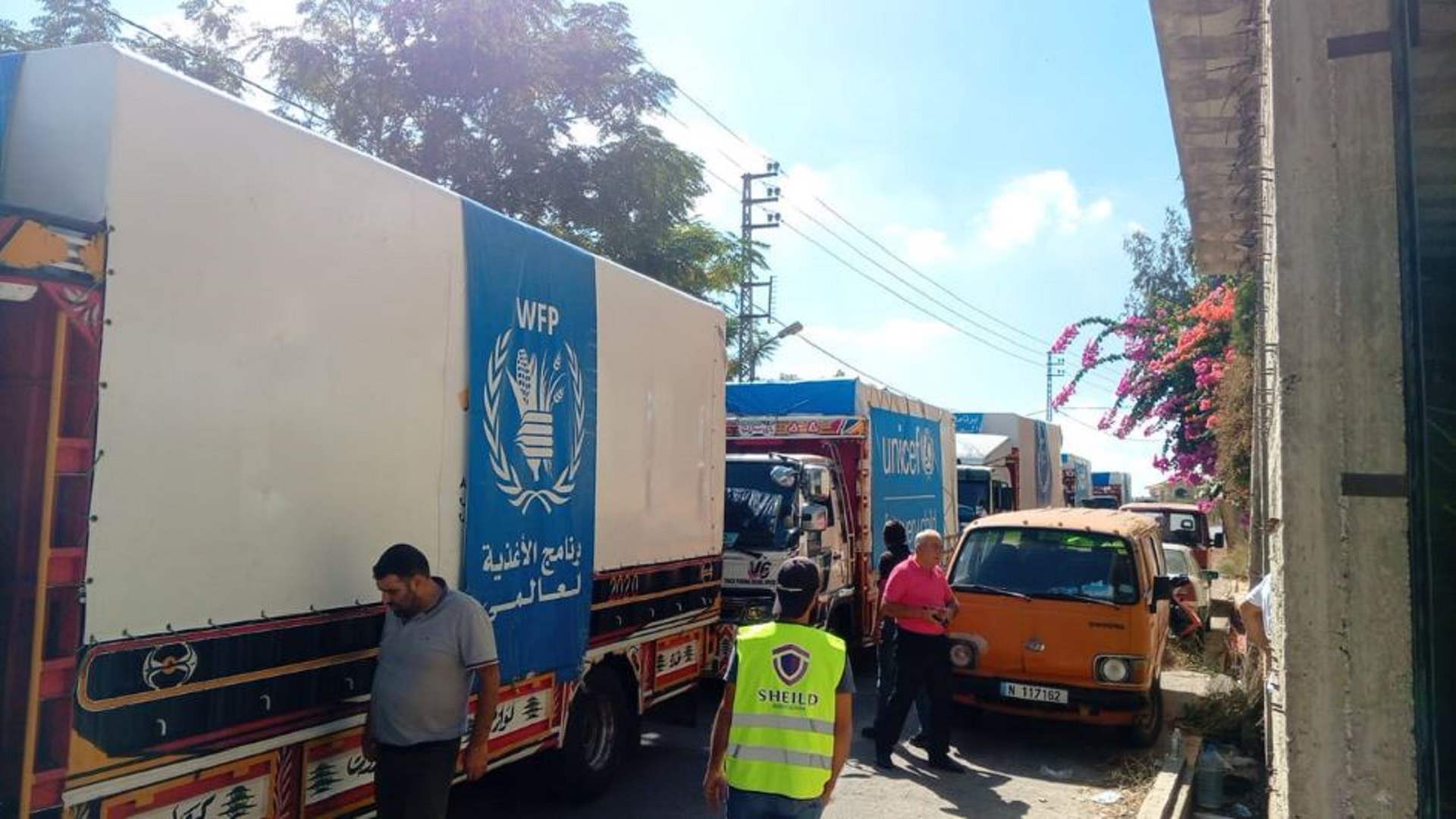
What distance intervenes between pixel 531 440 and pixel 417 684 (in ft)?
4.92

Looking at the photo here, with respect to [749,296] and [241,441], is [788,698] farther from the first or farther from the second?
[749,296]

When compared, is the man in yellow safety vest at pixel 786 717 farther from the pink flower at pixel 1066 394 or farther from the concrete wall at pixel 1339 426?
the pink flower at pixel 1066 394

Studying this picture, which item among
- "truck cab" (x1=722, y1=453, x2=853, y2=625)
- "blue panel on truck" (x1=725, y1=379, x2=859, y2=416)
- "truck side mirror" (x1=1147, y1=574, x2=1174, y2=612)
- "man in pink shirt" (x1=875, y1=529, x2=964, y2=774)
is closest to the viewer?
"man in pink shirt" (x1=875, y1=529, x2=964, y2=774)

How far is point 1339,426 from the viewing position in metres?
3.08

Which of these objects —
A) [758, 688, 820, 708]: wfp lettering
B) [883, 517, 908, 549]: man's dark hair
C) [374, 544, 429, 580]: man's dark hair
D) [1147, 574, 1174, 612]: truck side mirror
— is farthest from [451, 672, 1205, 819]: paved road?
[758, 688, 820, 708]: wfp lettering

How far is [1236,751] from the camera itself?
25.4 feet

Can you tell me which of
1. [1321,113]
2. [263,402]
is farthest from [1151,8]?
[263,402]

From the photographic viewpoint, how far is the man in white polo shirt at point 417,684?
12.9 ft

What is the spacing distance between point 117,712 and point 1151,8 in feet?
20.5

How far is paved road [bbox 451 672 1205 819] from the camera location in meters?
6.36

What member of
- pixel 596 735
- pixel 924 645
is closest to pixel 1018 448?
pixel 924 645

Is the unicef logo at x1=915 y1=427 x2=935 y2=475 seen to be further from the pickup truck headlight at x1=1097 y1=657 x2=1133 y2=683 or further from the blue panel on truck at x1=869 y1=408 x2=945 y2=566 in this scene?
the pickup truck headlight at x1=1097 y1=657 x2=1133 y2=683

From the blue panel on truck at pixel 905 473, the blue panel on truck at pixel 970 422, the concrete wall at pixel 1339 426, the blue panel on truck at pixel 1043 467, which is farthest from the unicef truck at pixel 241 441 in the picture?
the blue panel on truck at pixel 1043 467

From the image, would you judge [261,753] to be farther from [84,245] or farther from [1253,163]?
[1253,163]
